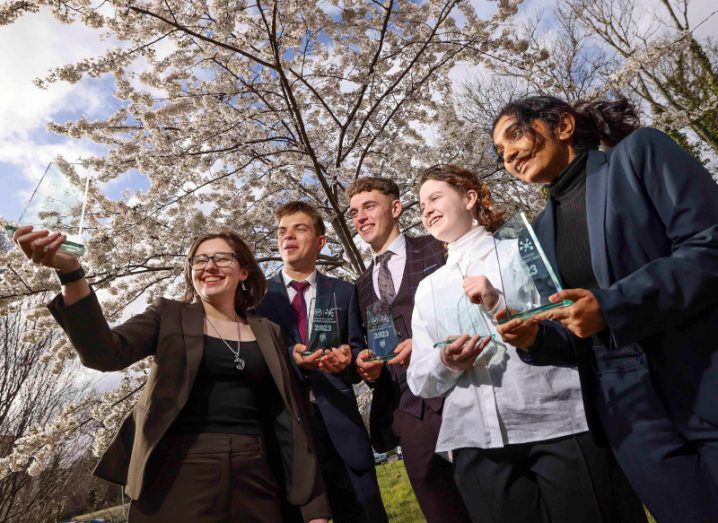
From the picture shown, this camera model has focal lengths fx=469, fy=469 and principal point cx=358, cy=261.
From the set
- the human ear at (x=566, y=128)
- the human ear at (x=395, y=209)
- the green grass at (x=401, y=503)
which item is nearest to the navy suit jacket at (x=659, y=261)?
the human ear at (x=566, y=128)

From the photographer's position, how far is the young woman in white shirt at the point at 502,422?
1552mm

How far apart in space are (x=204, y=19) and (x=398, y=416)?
4.84 m

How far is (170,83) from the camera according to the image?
608 centimetres

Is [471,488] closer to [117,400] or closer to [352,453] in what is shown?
[352,453]

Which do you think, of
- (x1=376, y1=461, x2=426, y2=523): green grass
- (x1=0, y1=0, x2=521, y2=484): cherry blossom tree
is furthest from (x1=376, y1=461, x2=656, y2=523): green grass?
(x1=0, y1=0, x2=521, y2=484): cherry blossom tree

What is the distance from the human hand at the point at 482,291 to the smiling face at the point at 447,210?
593mm

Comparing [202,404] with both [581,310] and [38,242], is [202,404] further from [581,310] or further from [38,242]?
[581,310]

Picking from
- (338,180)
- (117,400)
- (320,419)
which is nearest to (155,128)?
(338,180)

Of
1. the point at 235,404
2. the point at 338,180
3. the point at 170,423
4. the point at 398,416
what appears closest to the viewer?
the point at 170,423

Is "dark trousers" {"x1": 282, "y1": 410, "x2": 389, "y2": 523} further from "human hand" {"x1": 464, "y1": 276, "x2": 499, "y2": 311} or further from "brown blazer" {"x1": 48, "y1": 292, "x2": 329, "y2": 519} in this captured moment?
"human hand" {"x1": 464, "y1": 276, "x2": 499, "y2": 311}

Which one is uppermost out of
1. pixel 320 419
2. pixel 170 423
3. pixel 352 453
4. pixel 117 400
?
pixel 117 400

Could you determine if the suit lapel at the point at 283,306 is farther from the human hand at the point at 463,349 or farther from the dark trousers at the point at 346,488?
the human hand at the point at 463,349

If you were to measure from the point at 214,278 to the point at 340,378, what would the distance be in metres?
0.84

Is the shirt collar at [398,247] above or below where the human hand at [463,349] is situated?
above
